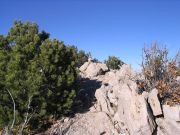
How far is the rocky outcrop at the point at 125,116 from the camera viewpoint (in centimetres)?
1842

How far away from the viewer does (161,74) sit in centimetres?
2302

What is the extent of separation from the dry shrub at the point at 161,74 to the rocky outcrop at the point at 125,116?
121 centimetres

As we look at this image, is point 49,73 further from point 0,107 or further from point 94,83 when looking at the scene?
point 94,83

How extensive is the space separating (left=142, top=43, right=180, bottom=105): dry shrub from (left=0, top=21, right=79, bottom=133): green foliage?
534 cm

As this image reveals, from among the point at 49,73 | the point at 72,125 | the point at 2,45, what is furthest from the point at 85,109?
the point at 2,45

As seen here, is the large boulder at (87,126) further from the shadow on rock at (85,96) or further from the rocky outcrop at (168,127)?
the rocky outcrop at (168,127)

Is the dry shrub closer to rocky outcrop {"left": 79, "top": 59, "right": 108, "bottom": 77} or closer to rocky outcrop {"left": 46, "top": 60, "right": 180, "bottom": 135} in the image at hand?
rocky outcrop {"left": 46, "top": 60, "right": 180, "bottom": 135}

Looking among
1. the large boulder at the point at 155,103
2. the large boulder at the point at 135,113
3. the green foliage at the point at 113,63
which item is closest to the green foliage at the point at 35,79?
the large boulder at the point at 135,113

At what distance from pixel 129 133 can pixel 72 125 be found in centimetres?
412

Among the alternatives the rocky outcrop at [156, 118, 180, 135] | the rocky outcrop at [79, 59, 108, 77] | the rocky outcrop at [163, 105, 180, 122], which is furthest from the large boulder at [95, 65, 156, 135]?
the rocky outcrop at [79, 59, 108, 77]

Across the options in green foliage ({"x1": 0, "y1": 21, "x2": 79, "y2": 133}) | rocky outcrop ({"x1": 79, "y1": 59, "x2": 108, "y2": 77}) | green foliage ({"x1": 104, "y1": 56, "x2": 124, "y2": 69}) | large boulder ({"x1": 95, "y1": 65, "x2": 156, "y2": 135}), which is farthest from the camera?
green foliage ({"x1": 104, "y1": 56, "x2": 124, "y2": 69})

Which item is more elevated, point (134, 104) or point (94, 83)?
point (94, 83)

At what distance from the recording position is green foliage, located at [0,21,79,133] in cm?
2053

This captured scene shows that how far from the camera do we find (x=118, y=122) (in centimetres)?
2017
